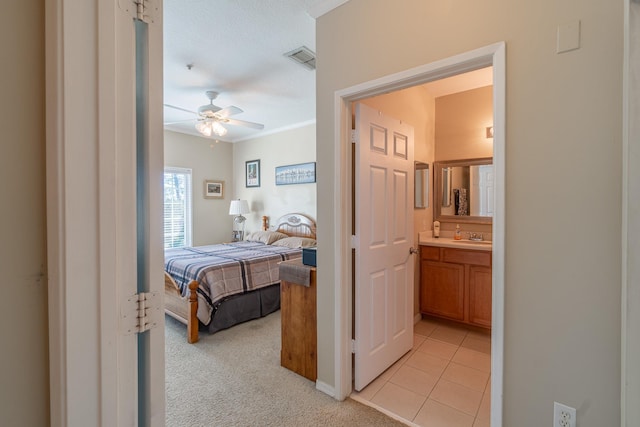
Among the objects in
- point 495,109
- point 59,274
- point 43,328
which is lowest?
point 43,328

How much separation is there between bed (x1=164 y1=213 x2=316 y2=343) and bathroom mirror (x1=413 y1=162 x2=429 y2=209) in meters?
1.81

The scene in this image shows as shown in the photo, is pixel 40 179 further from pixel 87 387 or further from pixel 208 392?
pixel 208 392

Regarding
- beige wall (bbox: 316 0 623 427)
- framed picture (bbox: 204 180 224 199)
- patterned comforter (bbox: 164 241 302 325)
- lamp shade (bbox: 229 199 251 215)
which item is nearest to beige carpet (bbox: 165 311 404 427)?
patterned comforter (bbox: 164 241 302 325)

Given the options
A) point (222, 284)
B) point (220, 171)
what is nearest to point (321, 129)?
point (222, 284)

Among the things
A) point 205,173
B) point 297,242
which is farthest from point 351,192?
point 205,173

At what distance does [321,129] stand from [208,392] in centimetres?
208

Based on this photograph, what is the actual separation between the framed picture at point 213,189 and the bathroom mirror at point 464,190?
4407mm

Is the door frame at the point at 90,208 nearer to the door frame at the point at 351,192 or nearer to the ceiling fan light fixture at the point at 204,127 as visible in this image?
the door frame at the point at 351,192

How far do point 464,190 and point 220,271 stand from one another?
2950 millimetres

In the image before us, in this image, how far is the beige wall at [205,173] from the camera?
5.57m

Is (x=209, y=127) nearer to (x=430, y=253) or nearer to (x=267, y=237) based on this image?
(x=267, y=237)

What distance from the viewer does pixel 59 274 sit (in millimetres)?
702

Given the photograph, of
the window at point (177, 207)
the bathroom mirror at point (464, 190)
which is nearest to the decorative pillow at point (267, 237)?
the window at point (177, 207)

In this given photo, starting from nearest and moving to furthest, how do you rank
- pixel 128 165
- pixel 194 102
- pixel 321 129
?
1. pixel 128 165
2. pixel 321 129
3. pixel 194 102
